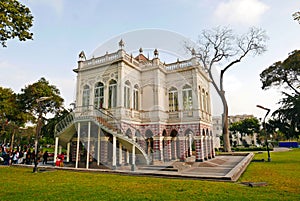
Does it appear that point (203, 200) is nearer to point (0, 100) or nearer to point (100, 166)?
point (100, 166)

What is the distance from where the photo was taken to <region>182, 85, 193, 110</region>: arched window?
59.0 ft

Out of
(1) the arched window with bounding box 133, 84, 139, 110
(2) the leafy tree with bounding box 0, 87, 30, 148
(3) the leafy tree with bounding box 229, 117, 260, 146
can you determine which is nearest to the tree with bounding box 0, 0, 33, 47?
(1) the arched window with bounding box 133, 84, 139, 110

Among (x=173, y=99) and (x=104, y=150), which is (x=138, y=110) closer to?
(x=173, y=99)

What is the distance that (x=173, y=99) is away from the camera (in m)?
18.7

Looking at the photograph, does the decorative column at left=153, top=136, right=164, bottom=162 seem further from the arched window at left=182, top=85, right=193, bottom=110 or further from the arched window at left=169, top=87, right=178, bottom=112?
the arched window at left=182, top=85, right=193, bottom=110

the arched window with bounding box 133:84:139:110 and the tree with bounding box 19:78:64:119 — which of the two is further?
the tree with bounding box 19:78:64:119

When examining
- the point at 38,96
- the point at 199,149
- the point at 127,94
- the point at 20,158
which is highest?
the point at 38,96

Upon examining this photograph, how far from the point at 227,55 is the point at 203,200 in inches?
995

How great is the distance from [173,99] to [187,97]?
131 cm

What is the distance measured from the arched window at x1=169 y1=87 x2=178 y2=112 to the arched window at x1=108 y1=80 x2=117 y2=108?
5.22 meters

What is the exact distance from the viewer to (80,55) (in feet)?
62.2

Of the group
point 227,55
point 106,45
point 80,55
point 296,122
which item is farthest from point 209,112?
point 80,55

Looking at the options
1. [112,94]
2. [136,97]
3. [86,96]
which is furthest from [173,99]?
[86,96]

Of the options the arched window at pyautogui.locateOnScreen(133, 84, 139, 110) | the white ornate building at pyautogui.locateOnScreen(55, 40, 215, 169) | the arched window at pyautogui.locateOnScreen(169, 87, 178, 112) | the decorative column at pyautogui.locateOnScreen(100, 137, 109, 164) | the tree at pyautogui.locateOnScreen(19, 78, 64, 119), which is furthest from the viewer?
the tree at pyautogui.locateOnScreen(19, 78, 64, 119)
